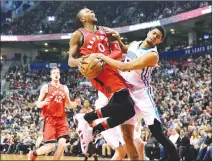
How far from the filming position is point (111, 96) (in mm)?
5500

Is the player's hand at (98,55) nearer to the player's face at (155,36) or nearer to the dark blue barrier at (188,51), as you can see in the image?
the player's face at (155,36)

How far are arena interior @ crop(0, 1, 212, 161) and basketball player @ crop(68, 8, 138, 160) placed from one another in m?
6.92

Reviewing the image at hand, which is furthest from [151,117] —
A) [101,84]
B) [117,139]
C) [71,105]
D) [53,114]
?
[53,114]

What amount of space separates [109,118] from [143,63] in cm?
83

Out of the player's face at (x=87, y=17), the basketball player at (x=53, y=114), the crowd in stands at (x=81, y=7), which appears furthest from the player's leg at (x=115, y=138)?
the crowd in stands at (x=81, y=7)

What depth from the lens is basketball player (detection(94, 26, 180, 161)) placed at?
539 cm

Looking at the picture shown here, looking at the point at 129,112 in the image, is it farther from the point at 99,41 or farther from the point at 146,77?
the point at 99,41

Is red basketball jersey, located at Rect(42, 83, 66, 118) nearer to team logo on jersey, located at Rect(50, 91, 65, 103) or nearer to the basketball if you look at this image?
team logo on jersey, located at Rect(50, 91, 65, 103)

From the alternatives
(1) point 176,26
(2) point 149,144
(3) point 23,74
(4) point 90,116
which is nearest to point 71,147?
(2) point 149,144

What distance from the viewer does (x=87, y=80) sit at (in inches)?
1145

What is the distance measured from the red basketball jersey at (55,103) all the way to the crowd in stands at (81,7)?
21.1 metres

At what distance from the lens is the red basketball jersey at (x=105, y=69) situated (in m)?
5.50

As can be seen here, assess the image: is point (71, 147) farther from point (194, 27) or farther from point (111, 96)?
point (194, 27)

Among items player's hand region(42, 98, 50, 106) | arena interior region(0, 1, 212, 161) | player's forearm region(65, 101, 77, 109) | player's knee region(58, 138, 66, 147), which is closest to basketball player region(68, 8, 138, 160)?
player's hand region(42, 98, 50, 106)
